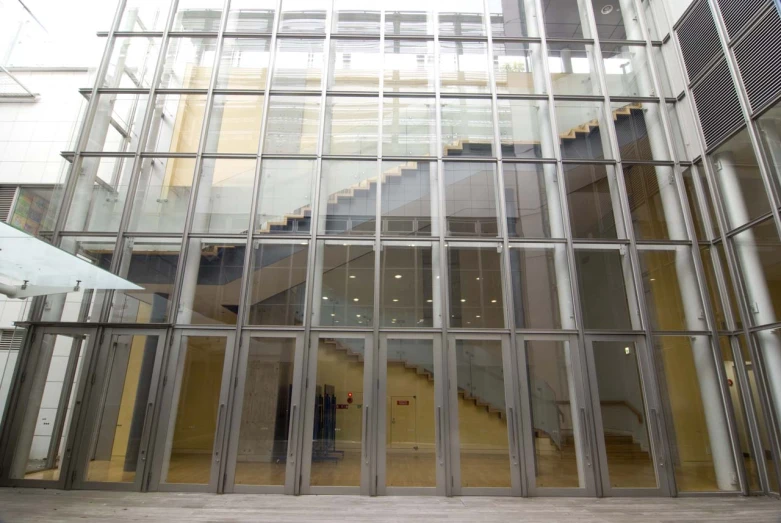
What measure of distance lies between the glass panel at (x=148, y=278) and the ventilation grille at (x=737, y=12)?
33.5 ft

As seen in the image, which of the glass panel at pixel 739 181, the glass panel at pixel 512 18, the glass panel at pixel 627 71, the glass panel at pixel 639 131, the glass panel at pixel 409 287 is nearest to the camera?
the glass panel at pixel 739 181

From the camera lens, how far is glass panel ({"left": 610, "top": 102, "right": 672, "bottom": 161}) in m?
8.09

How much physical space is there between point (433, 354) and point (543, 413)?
1.95 meters

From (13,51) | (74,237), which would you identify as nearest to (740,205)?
(74,237)

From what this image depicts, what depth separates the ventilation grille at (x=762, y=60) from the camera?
627 centimetres

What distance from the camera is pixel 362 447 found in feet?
21.5

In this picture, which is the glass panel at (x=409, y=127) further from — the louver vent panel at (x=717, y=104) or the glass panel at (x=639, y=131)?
the louver vent panel at (x=717, y=104)

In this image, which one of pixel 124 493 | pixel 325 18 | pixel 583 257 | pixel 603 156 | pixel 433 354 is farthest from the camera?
pixel 325 18

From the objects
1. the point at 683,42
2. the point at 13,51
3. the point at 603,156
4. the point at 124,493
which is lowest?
the point at 124,493

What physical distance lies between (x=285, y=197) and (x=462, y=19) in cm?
560

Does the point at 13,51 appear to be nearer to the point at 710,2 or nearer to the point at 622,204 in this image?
the point at 622,204

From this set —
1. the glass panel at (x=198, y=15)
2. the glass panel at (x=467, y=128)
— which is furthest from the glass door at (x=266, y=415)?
the glass panel at (x=198, y=15)

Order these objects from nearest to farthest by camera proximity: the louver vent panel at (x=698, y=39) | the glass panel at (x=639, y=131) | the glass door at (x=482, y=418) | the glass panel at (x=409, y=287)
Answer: the glass door at (x=482, y=418) → the glass panel at (x=409, y=287) → the louver vent panel at (x=698, y=39) → the glass panel at (x=639, y=131)

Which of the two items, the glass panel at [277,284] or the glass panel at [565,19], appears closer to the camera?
the glass panel at [277,284]
